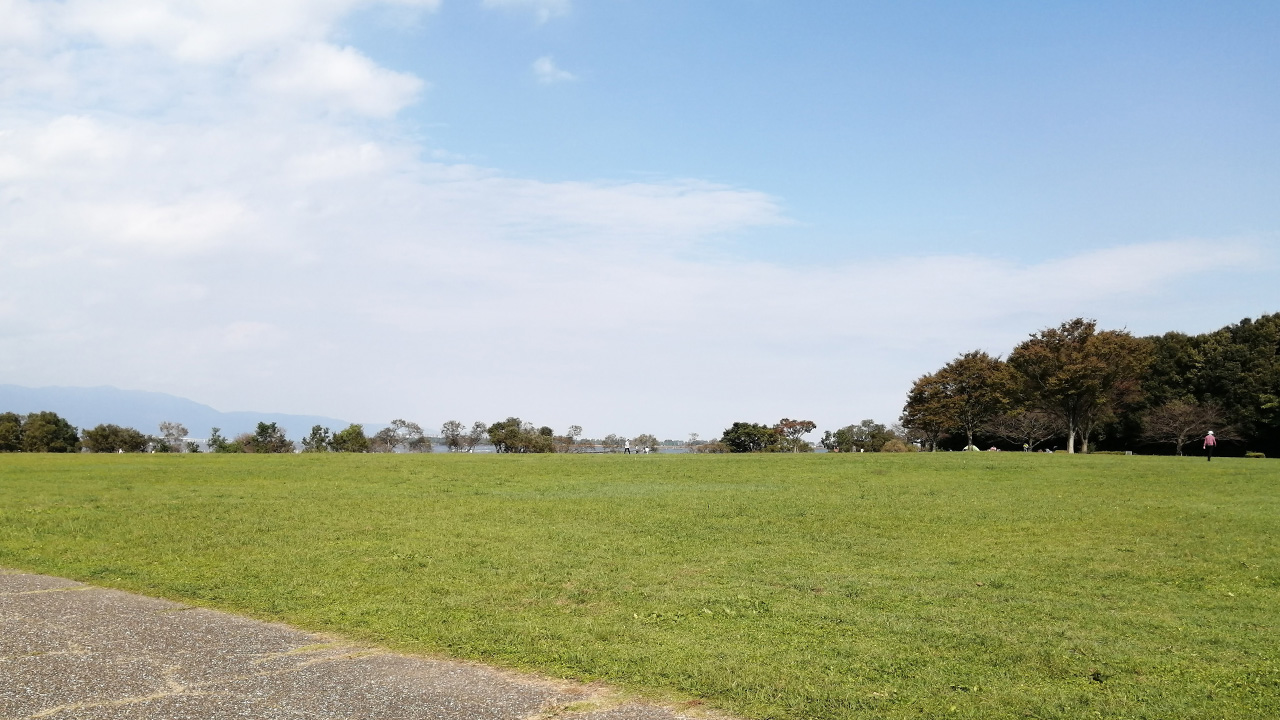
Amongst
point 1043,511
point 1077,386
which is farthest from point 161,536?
point 1077,386

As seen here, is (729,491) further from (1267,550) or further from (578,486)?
(1267,550)

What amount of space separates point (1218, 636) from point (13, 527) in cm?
1982

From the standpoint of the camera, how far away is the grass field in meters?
7.24

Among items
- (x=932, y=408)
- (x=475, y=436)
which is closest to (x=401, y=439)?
(x=475, y=436)

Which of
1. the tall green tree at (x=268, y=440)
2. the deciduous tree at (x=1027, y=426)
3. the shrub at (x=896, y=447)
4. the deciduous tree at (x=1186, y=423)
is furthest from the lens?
the shrub at (x=896, y=447)

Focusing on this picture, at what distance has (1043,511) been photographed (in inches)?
811

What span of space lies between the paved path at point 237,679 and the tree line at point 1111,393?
52.5m

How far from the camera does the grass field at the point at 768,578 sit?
724cm

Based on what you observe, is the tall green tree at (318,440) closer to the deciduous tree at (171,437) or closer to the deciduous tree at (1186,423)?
the deciduous tree at (171,437)

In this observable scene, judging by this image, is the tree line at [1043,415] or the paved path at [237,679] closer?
the paved path at [237,679]

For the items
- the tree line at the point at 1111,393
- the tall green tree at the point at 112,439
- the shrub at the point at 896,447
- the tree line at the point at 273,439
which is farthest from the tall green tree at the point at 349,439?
the tree line at the point at 1111,393

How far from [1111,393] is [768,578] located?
192 ft

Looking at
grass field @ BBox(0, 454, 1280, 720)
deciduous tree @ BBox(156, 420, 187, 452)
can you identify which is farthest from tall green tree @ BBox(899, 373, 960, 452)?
deciduous tree @ BBox(156, 420, 187, 452)

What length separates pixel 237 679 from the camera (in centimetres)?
705
